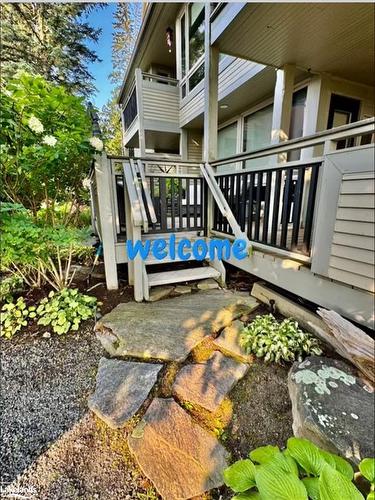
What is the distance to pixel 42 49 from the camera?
8992 mm

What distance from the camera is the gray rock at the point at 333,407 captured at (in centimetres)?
113

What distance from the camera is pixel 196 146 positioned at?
7547 millimetres

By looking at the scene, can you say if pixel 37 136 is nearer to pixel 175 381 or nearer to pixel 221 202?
pixel 221 202

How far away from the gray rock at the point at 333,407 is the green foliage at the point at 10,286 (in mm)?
2663

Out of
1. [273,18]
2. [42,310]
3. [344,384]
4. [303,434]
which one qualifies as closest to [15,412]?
[42,310]

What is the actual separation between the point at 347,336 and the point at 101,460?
157 centimetres

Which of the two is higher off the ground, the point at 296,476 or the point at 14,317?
the point at 296,476

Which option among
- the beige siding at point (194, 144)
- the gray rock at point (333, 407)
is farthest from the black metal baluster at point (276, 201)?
the beige siding at point (194, 144)

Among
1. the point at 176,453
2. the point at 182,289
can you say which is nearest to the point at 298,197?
the point at 182,289

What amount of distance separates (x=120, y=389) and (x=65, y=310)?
3.52 ft

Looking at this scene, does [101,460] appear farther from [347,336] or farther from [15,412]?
[347,336]

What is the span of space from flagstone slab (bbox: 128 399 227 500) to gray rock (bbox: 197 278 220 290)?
1.69 m

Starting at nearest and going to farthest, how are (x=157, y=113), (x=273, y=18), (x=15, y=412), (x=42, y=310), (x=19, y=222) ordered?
(x=15, y=412)
(x=19, y=222)
(x=42, y=310)
(x=273, y=18)
(x=157, y=113)

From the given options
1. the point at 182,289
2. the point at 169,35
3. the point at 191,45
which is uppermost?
the point at 169,35
